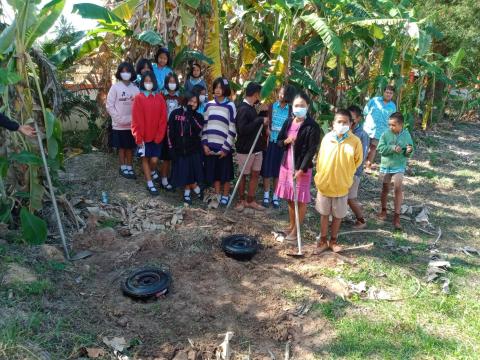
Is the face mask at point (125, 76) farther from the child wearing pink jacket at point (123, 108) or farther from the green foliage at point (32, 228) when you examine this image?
the green foliage at point (32, 228)

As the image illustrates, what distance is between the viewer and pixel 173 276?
412cm

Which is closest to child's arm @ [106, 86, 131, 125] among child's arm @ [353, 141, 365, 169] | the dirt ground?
the dirt ground

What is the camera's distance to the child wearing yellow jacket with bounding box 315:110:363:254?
427 cm

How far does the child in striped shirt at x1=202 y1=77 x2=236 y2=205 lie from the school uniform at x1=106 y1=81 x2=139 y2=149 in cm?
112

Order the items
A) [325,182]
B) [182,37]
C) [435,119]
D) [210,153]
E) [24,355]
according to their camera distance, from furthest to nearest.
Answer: [435,119], [182,37], [210,153], [325,182], [24,355]

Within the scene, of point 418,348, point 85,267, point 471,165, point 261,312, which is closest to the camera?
point 418,348

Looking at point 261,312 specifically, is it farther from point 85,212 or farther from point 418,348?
point 85,212

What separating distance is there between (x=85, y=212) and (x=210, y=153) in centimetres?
176

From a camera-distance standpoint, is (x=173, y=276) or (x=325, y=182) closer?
(x=173, y=276)

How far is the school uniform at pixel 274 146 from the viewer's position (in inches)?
210

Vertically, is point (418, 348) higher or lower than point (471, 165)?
lower

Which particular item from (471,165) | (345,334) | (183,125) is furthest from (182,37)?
(471,165)

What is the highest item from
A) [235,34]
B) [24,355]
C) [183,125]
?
[235,34]

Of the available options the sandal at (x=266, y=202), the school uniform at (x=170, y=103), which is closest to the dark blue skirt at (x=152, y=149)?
the school uniform at (x=170, y=103)
